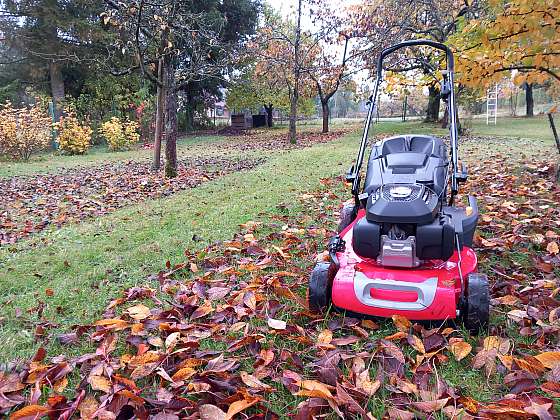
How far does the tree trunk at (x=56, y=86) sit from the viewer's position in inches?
784

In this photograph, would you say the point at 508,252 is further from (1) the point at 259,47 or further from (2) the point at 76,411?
(1) the point at 259,47

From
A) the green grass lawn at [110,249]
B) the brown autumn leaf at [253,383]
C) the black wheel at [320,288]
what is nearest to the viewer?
the brown autumn leaf at [253,383]

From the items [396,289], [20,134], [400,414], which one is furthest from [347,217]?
[20,134]

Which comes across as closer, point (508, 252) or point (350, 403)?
point (350, 403)

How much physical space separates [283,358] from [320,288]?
54 cm

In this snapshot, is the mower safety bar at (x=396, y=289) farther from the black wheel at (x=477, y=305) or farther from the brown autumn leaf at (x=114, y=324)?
the brown autumn leaf at (x=114, y=324)

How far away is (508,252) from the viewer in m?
3.70

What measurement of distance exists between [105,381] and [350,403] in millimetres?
1208

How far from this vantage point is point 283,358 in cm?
239

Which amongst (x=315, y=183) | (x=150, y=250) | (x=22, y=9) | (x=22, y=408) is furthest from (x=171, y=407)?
(x=22, y=9)

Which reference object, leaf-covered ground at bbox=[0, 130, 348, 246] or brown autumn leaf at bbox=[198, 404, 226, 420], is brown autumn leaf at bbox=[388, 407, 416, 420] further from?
leaf-covered ground at bbox=[0, 130, 348, 246]

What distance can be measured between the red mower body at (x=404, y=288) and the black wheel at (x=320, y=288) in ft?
0.20

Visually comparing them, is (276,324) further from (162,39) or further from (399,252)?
(162,39)

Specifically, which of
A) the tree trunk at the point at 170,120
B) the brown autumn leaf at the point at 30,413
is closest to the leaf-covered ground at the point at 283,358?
the brown autumn leaf at the point at 30,413
